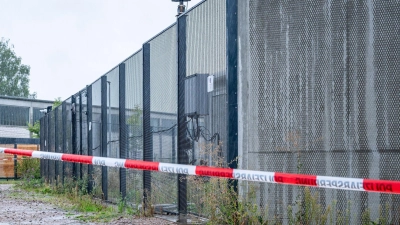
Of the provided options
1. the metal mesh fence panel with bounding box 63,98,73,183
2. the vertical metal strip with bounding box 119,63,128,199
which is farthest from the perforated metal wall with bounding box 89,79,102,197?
the metal mesh fence panel with bounding box 63,98,73,183

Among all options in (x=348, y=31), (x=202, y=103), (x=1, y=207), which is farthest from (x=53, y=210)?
(x=348, y=31)

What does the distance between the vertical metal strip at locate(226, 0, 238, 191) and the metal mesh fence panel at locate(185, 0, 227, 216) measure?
0.14m

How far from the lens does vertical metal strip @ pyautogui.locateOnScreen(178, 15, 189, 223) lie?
9281mm

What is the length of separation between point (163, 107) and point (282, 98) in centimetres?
324

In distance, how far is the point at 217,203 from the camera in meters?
7.76

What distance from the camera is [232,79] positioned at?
7.94m

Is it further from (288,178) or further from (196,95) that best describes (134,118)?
(288,178)

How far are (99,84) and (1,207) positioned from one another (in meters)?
3.55

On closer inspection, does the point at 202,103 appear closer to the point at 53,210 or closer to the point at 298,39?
the point at 298,39

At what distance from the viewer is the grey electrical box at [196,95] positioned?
28.3ft

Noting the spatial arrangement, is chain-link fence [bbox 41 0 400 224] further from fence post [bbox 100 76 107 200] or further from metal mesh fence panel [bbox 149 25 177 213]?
fence post [bbox 100 76 107 200]

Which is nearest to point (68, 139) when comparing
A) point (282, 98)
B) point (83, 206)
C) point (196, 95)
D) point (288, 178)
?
point (83, 206)

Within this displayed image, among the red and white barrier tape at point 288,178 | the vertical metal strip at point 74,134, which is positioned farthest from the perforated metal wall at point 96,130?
the red and white barrier tape at point 288,178

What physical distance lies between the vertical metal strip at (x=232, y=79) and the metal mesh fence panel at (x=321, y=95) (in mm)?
99
